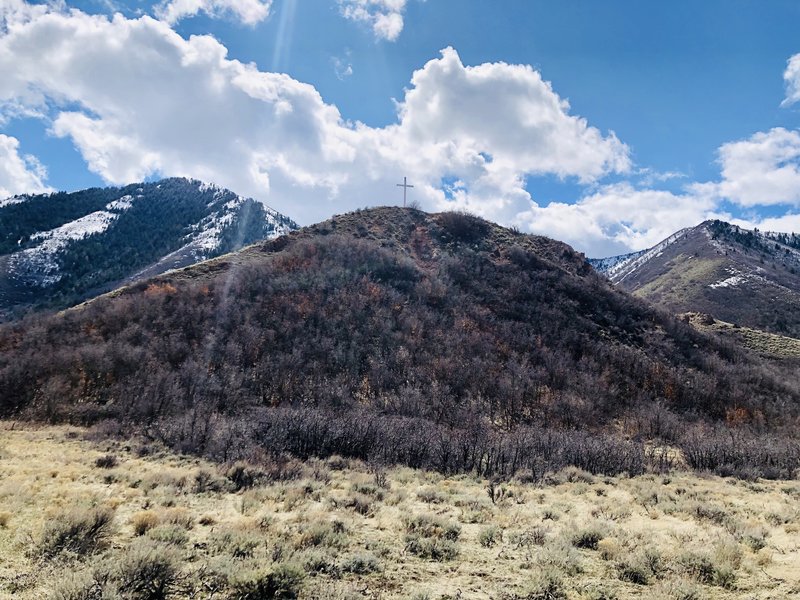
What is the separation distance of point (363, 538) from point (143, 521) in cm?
456

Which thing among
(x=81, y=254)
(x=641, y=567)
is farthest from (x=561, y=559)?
(x=81, y=254)

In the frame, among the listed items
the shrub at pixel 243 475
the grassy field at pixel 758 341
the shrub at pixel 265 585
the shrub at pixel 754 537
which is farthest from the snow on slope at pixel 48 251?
the shrub at pixel 754 537

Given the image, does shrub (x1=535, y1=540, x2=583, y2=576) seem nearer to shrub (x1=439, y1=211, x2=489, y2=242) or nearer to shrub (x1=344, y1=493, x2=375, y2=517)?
shrub (x1=344, y1=493, x2=375, y2=517)

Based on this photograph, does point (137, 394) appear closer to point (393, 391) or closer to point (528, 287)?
point (393, 391)

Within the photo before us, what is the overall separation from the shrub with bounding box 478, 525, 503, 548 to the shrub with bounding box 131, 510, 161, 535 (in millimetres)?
6892

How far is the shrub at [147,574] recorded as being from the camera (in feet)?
20.3

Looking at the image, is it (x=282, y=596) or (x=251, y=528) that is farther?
(x=251, y=528)

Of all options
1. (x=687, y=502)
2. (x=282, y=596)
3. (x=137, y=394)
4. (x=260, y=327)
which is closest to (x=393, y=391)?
(x=260, y=327)

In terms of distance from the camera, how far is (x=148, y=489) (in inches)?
463

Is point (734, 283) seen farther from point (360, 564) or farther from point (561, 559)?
point (360, 564)

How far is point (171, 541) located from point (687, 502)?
46.1 ft

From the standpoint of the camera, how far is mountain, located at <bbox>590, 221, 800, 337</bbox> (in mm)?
116812

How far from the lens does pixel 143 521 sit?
8766 millimetres

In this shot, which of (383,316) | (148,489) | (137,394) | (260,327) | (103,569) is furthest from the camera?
(383,316)
